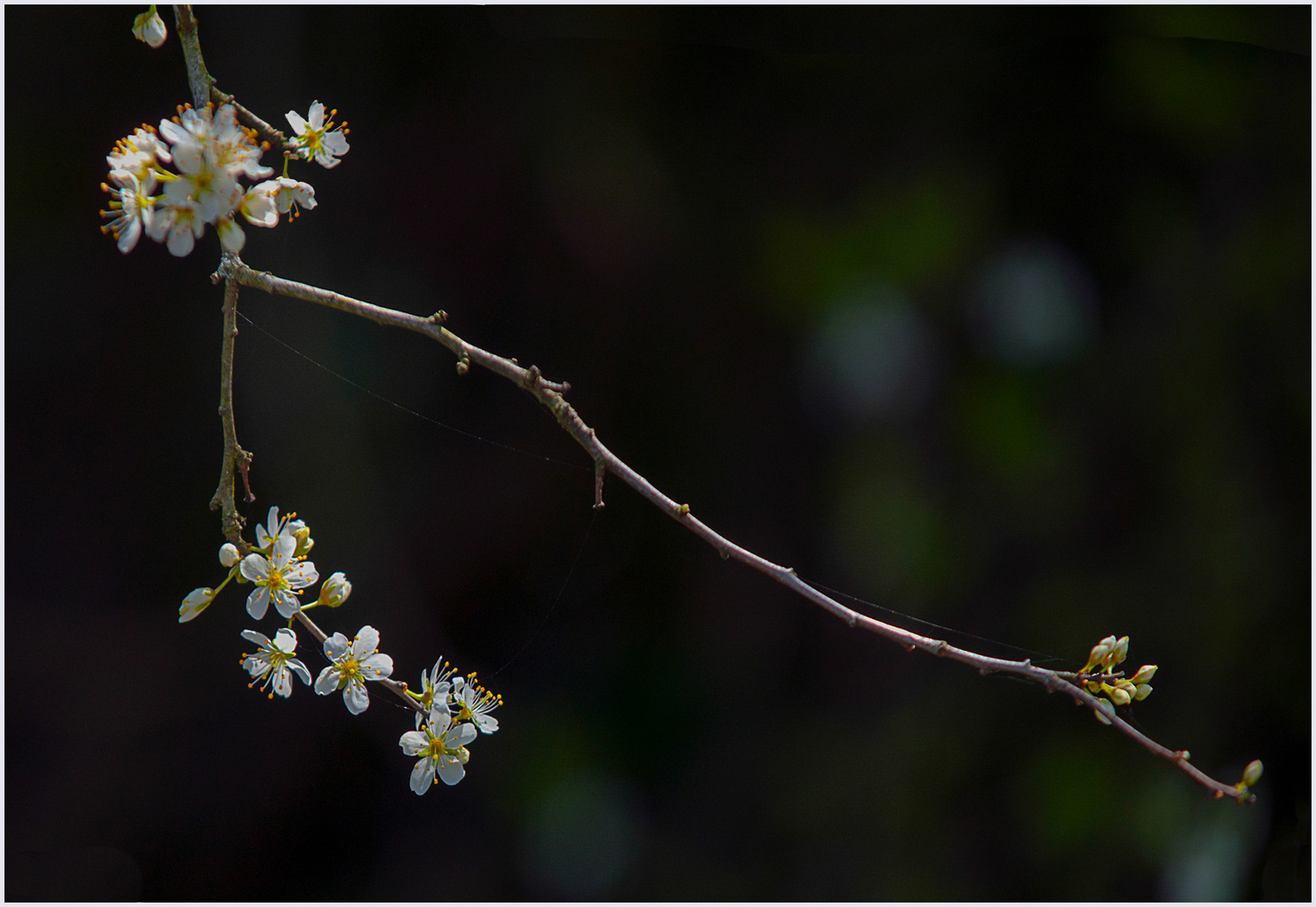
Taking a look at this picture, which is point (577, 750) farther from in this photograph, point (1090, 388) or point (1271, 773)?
point (1271, 773)

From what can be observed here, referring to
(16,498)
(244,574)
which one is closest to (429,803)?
(16,498)

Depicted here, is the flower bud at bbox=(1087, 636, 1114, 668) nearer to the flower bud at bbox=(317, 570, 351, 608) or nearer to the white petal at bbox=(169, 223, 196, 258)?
the flower bud at bbox=(317, 570, 351, 608)

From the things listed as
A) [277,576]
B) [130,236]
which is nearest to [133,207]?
[130,236]

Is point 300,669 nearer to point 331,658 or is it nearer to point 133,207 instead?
point 331,658

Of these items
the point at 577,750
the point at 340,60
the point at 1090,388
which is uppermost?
the point at 340,60

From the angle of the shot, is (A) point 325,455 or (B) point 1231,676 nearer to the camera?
(A) point 325,455

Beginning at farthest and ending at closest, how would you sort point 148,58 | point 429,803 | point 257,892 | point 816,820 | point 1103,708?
1. point 816,820
2. point 429,803
3. point 257,892
4. point 148,58
5. point 1103,708

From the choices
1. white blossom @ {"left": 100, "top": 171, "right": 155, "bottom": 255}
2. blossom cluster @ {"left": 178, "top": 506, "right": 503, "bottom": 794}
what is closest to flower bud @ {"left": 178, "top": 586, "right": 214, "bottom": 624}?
blossom cluster @ {"left": 178, "top": 506, "right": 503, "bottom": 794}
